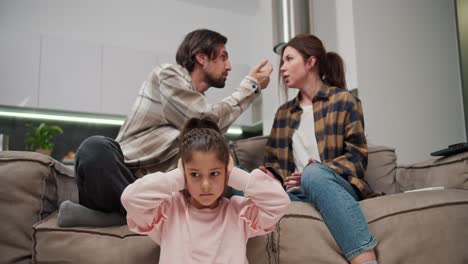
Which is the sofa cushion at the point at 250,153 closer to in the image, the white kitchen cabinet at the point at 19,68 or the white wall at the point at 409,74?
the white wall at the point at 409,74

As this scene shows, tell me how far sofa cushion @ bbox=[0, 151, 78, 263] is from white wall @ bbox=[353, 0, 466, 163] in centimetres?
184

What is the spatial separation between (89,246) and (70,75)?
231 centimetres

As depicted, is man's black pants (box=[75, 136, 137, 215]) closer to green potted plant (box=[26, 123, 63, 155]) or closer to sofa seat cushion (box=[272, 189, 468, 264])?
sofa seat cushion (box=[272, 189, 468, 264])

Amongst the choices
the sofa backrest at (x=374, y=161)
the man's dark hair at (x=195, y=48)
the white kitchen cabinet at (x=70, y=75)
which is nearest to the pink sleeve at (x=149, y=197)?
the man's dark hair at (x=195, y=48)

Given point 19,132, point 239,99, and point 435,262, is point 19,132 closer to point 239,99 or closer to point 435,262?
point 239,99

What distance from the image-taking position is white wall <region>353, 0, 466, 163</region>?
2.43 metres

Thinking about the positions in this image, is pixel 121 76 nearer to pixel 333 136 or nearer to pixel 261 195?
pixel 333 136

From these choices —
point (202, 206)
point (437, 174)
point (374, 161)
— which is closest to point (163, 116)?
point (202, 206)

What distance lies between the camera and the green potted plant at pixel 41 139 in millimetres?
3150

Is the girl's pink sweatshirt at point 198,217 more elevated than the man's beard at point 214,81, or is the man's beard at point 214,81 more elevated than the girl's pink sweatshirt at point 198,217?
the man's beard at point 214,81

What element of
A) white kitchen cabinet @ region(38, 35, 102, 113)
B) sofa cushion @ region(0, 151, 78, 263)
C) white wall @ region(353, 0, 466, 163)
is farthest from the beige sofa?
white kitchen cabinet @ region(38, 35, 102, 113)

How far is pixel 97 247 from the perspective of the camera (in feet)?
3.66

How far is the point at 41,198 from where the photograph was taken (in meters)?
1.21

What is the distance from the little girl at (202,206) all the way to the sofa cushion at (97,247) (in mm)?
86
